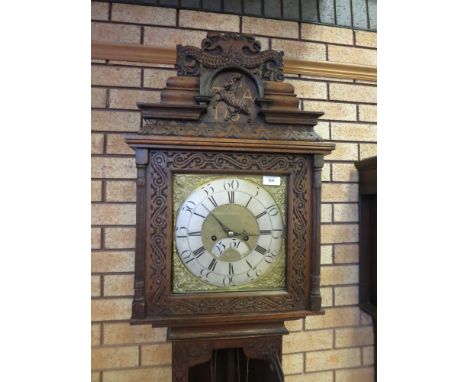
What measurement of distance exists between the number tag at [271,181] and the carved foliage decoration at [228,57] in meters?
0.33

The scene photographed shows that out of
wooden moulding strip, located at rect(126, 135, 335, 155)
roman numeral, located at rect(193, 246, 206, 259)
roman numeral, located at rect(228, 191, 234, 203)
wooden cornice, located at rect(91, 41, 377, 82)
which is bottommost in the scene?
roman numeral, located at rect(193, 246, 206, 259)

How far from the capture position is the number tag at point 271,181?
0.92 m

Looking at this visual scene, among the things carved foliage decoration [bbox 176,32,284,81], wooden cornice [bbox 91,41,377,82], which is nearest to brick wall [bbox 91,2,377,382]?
wooden cornice [bbox 91,41,377,82]

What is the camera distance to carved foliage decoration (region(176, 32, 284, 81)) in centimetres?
91

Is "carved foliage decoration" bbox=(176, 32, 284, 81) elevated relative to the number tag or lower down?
elevated

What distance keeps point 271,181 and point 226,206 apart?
0.17 metres

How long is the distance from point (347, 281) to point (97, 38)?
1.45 metres

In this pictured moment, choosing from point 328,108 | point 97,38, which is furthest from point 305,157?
point 97,38

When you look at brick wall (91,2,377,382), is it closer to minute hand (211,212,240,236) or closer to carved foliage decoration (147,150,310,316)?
carved foliage decoration (147,150,310,316)

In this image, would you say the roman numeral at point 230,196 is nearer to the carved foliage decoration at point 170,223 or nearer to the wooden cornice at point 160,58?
the carved foliage decoration at point 170,223

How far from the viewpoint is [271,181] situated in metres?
0.92

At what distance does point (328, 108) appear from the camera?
126 cm

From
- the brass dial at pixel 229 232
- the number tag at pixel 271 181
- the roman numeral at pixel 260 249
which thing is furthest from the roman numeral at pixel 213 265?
the number tag at pixel 271 181

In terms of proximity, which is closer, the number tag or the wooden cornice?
the number tag
